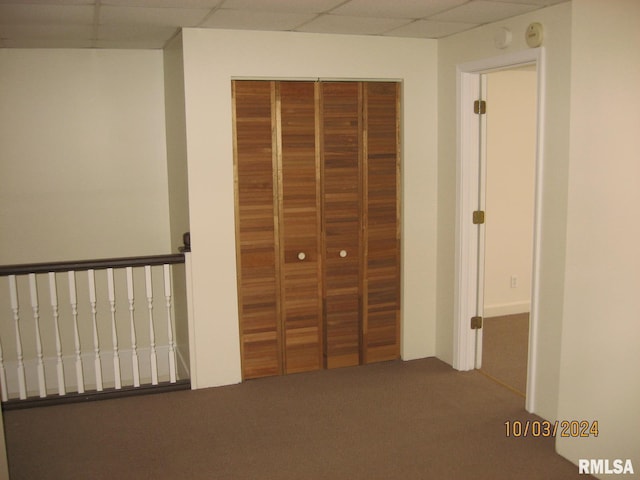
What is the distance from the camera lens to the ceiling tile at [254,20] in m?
3.60

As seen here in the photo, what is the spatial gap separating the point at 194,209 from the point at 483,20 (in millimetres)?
2233

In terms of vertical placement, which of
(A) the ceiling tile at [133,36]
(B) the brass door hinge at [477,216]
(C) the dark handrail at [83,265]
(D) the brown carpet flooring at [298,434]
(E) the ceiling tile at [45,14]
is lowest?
(D) the brown carpet flooring at [298,434]

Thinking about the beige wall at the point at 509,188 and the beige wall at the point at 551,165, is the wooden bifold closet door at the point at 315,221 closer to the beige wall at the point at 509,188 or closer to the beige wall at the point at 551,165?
the beige wall at the point at 551,165

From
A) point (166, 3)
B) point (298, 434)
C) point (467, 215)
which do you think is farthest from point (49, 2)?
point (467, 215)

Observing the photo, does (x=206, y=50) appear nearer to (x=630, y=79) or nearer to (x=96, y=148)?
(x=96, y=148)

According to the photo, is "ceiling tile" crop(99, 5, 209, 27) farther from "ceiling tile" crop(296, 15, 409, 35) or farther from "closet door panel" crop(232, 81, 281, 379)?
"ceiling tile" crop(296, 15, 409, 35)

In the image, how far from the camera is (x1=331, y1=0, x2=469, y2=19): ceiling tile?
11.0 ft

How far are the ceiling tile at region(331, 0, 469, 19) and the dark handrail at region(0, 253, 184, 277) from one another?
195 cm

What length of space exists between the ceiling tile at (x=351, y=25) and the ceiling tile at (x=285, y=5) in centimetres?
24

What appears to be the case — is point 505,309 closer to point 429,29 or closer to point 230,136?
point 429,29

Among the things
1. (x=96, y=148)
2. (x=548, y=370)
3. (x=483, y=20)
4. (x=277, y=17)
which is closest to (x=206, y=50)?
(x=277, y=17)

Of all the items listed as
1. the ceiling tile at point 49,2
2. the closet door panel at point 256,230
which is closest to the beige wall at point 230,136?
the closet door panel at point 256,230

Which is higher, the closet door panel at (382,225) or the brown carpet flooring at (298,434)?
the closet door panel at (382,225)

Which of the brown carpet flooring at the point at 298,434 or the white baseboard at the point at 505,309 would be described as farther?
the white baseboard at the point at 505,309
